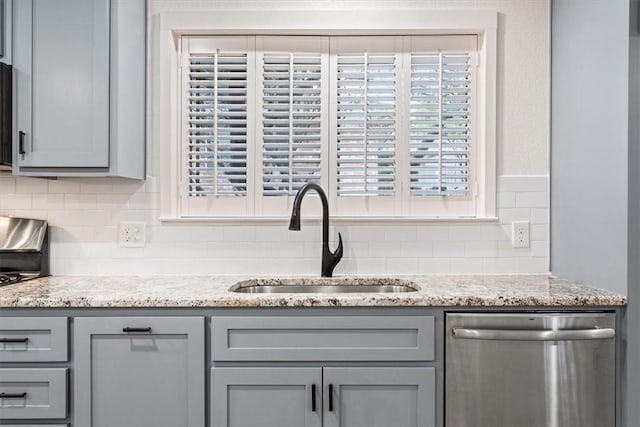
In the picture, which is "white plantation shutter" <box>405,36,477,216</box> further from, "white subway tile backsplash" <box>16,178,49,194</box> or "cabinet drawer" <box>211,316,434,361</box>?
"white subway tile backsplash" <box>16,178,49,194</box>

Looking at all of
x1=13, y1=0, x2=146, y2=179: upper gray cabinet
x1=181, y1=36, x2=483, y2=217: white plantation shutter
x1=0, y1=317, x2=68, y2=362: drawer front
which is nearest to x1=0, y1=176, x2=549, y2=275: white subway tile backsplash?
x1=181, y1=36, x2=483, y2=217: white plantation shutter

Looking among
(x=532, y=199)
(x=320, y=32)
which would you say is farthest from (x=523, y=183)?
(x=320, y=32)

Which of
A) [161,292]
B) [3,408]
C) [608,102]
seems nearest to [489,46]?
[608,102]

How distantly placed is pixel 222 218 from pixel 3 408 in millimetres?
1135

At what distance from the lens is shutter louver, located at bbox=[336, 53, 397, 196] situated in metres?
2.42

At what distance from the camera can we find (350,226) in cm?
240

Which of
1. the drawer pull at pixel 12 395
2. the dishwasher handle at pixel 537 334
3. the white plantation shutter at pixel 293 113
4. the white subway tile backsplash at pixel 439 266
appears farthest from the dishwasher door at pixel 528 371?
the drawer pull at pixel 12 395

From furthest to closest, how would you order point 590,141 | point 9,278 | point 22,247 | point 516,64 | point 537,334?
point 516,64 → point 22,247 → point 9,278 → point 590,141 → point 537,334

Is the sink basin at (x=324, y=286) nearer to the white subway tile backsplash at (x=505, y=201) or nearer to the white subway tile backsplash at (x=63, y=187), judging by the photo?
the white subway tile backsplash at (x=505, y=201)

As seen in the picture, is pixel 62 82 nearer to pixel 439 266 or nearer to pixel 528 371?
pixel 439 266

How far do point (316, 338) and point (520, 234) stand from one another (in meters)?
1.21

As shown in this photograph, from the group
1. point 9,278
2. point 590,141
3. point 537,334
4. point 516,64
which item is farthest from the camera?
point 516,64

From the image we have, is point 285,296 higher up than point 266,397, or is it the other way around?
point 285,296

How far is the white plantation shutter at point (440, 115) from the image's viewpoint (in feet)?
7.93
